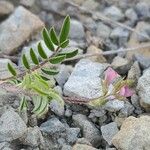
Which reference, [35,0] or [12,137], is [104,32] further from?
[12,137]

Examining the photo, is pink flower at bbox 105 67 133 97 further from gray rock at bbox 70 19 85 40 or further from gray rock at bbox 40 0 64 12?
gray rock at bbox 40 0 64 12

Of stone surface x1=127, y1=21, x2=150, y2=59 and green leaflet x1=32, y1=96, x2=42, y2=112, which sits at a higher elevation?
green leaflet x1=32, y1=96, x2=42, y2=112

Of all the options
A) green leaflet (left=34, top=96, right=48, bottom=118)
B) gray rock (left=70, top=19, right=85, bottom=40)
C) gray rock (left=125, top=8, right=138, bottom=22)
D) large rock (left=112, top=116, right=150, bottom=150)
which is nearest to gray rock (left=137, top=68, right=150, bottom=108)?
large rock (left=112, top=116, right=150, bottom=150)

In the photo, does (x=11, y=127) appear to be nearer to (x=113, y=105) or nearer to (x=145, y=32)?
(x=113, y=105)

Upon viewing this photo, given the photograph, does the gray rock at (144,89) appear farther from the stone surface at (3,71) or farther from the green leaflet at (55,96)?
the stone surface at (3,71)

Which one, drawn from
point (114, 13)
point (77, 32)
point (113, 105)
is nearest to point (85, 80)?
point (113, 105)

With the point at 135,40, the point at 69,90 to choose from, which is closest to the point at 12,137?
the point at 69,90
